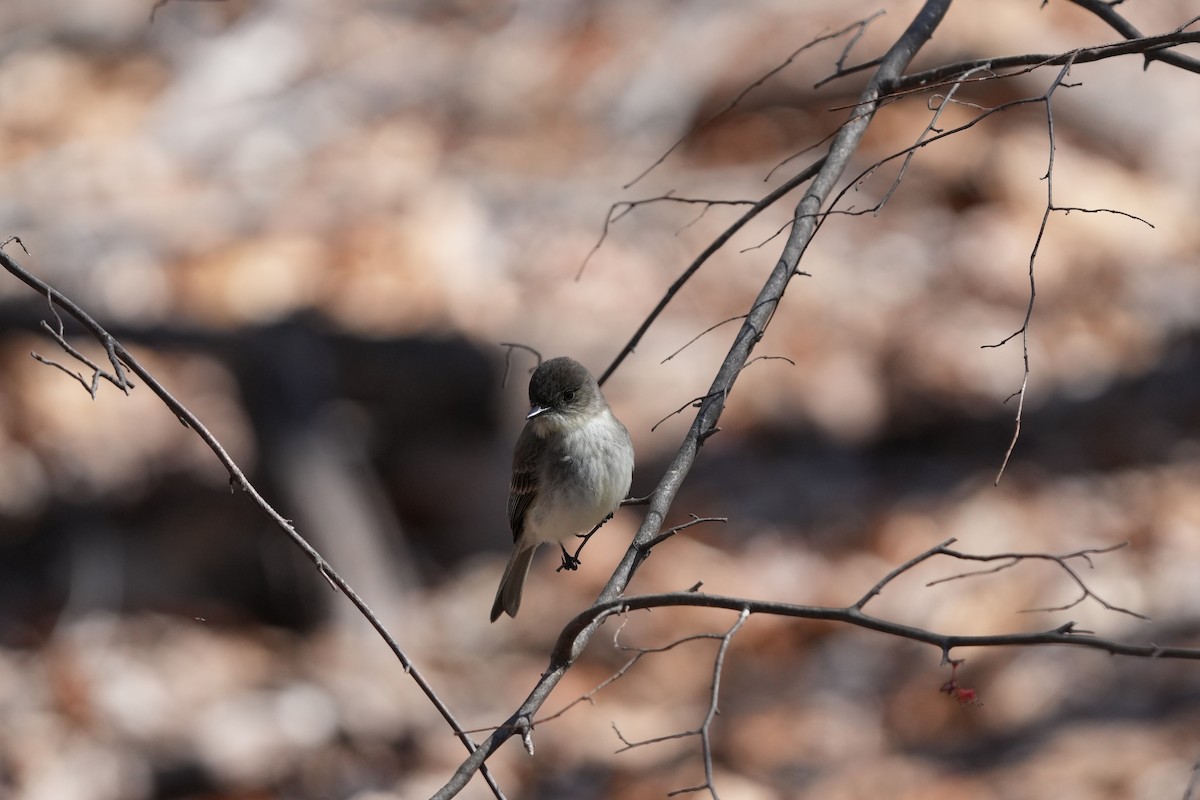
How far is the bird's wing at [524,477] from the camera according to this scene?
14.9ft

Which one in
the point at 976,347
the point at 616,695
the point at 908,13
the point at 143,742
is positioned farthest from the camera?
the point at 908,13

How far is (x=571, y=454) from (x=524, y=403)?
3732mm

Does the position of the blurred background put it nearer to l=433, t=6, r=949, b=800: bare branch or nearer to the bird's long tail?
the bird's long tail

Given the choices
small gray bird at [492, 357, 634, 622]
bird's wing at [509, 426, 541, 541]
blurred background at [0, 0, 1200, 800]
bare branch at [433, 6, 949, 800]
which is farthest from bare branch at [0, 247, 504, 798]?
blurred background at [0, 0, 1200, 800]

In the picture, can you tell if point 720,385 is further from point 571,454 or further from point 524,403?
point 524,403

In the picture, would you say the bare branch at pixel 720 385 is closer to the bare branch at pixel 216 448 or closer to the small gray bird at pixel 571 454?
the bare branch at pixel 216 448

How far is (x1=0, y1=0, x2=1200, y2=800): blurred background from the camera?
699 centimetres

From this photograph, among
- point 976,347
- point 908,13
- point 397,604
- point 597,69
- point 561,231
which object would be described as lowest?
point 397,604

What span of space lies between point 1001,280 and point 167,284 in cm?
596

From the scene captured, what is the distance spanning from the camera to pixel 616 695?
25.0 feet

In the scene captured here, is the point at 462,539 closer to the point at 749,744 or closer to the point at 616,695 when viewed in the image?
the point at 616,695

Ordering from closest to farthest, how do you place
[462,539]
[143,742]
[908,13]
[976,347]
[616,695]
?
[143,742]
[616,695]
[462,539]
[976,347]
[908,13]

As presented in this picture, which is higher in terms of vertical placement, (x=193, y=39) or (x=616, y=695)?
(x=193, y=39)

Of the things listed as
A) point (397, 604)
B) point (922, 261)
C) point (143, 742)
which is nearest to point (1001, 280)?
point (922, 261)
